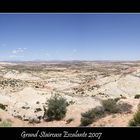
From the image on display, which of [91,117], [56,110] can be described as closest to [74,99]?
[56,110]

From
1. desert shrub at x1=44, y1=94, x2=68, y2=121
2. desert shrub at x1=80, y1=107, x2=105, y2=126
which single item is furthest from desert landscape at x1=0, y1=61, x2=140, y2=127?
desert shrub at x1=44, y1=94, x2=68, y2=121

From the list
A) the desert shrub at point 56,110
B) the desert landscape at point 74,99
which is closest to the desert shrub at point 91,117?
the desert landscape at point 74,99

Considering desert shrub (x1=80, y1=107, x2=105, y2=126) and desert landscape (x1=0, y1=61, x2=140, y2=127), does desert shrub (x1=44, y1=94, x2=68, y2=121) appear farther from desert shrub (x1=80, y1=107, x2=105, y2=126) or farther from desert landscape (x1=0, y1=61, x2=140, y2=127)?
desert shrub (x1=80, y1=107, x2=105, y2=126)

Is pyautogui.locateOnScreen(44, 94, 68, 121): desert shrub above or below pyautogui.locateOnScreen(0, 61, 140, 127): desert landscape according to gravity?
above

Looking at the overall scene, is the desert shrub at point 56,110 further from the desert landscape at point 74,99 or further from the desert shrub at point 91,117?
the desert shrub at point 91,117

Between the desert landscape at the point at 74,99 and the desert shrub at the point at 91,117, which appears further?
the desert landscape at the point at 74,99

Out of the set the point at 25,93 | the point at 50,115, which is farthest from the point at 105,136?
the point at 25,93

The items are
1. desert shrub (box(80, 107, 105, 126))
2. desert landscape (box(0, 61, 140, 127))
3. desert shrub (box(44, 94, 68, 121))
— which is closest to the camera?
desert shrub (box(80, 107, 105, 126))

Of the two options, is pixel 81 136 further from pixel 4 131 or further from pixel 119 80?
pixel 119 80

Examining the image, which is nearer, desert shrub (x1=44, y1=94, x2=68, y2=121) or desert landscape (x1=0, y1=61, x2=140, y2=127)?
desert landscape (x1=0, y1=61, x2=140, y2=127)
